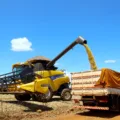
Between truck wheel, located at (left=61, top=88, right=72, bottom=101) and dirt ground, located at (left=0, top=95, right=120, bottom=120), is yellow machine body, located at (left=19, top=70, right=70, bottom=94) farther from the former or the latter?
dirt ground, located at (left=0, top=95, right=120, bottom=120)

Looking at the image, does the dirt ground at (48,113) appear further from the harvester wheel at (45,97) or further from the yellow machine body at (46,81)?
the yellow machine body at (46,81)

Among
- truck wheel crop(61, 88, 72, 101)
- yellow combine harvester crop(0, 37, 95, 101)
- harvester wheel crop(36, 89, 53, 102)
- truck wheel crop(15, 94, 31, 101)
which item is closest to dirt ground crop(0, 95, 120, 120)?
harvester wheel crop(36, 89, 53, 102)

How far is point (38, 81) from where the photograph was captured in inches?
709

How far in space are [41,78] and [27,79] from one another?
4.96 ft

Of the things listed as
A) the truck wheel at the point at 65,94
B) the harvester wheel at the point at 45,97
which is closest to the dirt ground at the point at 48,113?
the harvester wheel at the point at 45,97

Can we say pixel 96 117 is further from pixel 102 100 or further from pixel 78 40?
pixel 78 40

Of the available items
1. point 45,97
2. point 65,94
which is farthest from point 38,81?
point 65,94

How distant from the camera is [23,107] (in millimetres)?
17828

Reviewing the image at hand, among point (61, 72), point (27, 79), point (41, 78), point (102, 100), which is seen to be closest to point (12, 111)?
point (27, 79)

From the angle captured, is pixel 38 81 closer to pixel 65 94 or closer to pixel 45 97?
pixel 45 97

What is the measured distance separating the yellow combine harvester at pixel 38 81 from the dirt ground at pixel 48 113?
889 millimetres

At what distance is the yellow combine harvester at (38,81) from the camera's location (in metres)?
17.8

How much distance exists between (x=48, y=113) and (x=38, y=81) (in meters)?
2.42

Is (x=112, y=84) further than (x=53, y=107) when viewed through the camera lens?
No
